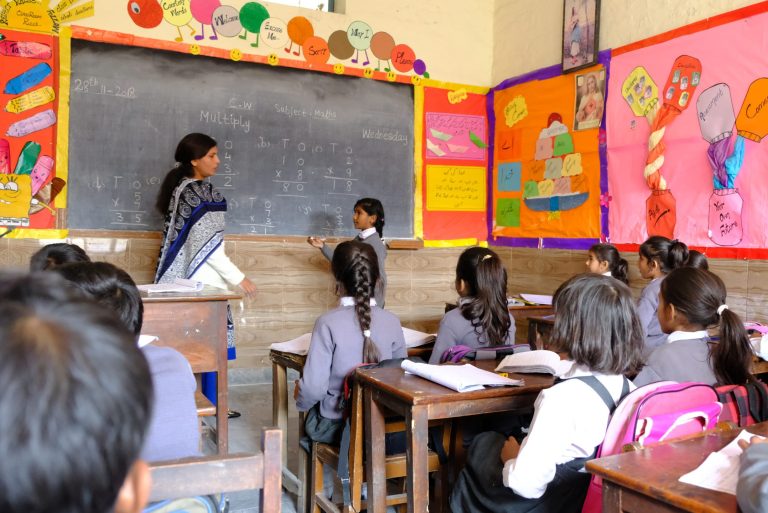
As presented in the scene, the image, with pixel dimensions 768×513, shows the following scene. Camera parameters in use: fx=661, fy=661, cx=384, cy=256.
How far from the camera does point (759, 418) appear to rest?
64.1 inches

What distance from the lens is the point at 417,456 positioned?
5.89ft

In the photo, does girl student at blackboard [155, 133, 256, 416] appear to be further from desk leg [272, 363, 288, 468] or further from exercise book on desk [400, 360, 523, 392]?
exercise book on desk [400, 360, 523, 392]

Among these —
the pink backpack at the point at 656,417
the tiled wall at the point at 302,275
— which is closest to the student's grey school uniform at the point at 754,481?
the pink backpack at the point at 656,417

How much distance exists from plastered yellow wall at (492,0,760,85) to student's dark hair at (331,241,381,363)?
2.66 meters

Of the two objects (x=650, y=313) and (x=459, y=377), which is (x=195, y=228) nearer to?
(x=459, y=377)

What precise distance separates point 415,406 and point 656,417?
607 millimetres

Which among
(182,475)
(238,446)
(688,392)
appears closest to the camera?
(182,475)

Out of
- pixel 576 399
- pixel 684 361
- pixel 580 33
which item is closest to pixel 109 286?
pixel 576 399

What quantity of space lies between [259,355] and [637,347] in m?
3.54

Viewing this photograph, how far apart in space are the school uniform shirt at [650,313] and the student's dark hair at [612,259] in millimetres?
667

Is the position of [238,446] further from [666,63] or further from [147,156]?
[666,63]

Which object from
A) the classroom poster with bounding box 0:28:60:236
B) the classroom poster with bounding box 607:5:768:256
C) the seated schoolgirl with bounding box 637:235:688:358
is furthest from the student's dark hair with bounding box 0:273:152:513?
the classroom poster with bounding box 0:28:60:236

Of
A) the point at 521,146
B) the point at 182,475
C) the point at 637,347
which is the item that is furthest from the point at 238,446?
the point at 521,146

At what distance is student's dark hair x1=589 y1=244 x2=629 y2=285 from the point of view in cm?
395
